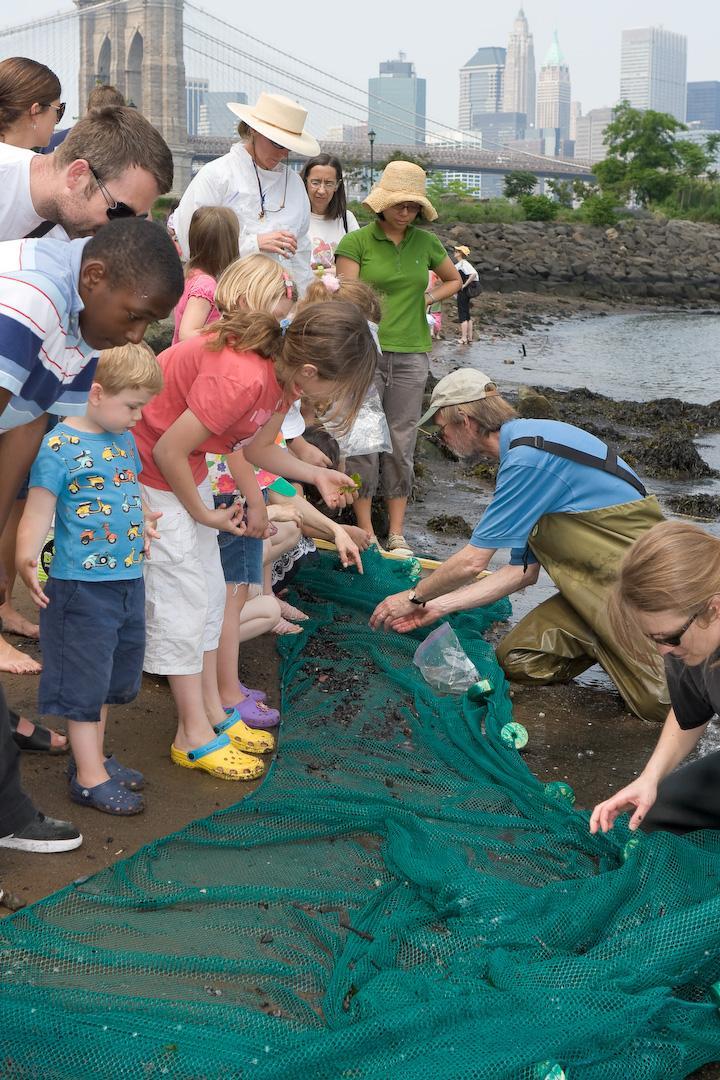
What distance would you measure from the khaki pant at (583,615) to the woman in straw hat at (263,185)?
1827mm

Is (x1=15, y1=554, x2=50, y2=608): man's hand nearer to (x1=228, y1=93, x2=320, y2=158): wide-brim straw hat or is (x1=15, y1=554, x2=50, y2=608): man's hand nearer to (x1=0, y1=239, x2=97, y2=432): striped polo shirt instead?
(x1=0, y1=239, x2=97, y2=432): striped polo shirt

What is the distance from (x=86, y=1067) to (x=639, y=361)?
19.9 metres

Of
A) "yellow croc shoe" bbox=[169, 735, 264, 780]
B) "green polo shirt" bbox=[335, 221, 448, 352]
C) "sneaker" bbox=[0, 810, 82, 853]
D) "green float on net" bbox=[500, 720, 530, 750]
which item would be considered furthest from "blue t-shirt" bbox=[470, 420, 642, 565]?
"green polo shirt" bbox=[335, 221, 448, 352]

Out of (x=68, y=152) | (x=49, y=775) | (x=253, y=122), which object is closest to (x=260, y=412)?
(x=68, y=152)

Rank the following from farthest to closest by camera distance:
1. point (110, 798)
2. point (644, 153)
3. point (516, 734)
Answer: point (644, 153)
point (516, 734)
point (110, 798)

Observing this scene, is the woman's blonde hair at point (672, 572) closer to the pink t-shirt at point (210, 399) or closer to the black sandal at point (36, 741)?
the pink t-shirt at point (210, 399)

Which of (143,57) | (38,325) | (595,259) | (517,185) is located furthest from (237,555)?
(143,57)

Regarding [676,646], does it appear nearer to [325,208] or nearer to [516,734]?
[516,734]

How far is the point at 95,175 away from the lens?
2.71 m

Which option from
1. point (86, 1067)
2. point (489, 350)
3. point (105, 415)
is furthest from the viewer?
point (489, 350)

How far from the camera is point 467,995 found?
7.20 feet

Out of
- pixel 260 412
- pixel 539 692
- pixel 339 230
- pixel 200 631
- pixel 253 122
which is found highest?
pixel 253 122

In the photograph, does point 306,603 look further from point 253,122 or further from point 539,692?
point 253,122

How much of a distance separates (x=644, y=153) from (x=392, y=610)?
65810 mm
